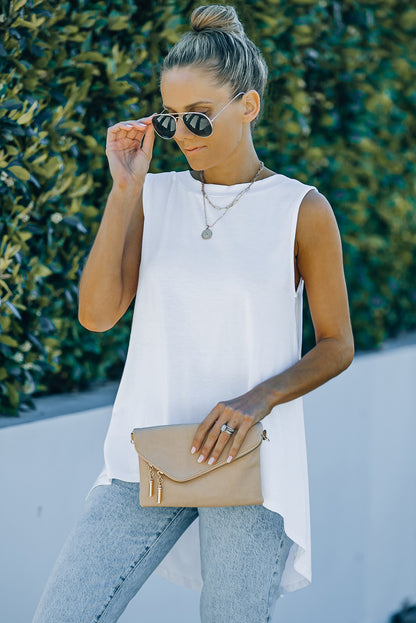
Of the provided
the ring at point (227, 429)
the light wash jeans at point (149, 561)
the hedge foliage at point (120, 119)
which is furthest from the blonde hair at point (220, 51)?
the light wash jeans at point (149, 561)

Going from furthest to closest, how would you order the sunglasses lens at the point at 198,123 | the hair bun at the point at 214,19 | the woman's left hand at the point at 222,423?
the hair bun at the point at 214,19 < the sunglasses lens at the point at 198,123 < the woman's left hand at the point at 222,423

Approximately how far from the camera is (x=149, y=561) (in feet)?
6.84

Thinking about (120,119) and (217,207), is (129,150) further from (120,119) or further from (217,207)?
(120,119)

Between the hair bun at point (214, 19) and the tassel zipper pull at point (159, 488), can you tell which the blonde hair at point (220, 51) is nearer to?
the hair bun at point (214, 19)

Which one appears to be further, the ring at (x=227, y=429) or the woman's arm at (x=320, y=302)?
the woman's arm at (x=320, y=302)

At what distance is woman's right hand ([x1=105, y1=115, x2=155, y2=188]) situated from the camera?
7.03 feet

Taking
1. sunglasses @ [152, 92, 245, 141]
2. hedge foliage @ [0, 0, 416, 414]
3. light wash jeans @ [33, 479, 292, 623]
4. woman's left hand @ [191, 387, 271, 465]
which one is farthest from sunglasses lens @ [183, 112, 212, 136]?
light wash jeans @ [33, 479, 292, 623]

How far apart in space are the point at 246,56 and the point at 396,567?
9.68 ft

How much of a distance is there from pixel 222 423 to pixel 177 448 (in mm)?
122

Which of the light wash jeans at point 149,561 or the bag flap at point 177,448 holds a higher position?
the bag flap at point 177,448

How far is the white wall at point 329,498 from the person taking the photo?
9.09 ft

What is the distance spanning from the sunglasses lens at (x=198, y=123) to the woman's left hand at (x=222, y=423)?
2.11ft

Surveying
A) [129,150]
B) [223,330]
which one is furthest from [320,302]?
[129,150]

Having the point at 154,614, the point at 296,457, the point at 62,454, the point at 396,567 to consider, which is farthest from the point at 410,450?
the point at 296,457
